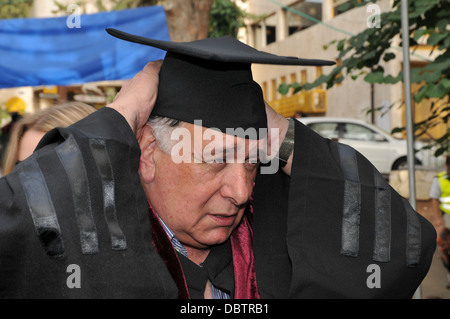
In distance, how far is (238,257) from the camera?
7.91 ft

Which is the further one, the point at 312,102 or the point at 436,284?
the point at 312,102

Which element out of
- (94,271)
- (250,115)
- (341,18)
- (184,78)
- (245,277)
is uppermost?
(341,18)

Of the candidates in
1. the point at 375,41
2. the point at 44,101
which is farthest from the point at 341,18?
the point at 375,41

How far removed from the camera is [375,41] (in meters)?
4.27

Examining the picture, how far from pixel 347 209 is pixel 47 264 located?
1.10 m

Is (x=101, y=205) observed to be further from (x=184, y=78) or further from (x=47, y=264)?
(x=184, y=78)

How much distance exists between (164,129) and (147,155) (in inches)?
4.5

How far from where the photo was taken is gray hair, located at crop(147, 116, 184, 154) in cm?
223

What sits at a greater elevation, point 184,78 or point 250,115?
point 184,78

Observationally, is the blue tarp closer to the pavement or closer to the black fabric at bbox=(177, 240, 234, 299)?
the pavement

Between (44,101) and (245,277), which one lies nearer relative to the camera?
(245,277)

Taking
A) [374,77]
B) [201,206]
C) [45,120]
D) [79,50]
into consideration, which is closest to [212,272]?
[201,206]

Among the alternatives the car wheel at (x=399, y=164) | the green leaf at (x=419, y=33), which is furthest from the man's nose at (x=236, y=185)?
the car wheel at (x=399, y=164)

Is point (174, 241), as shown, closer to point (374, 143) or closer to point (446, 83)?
point (446, 83)
